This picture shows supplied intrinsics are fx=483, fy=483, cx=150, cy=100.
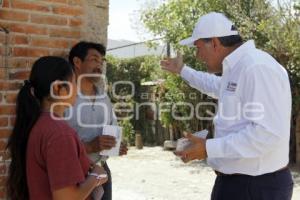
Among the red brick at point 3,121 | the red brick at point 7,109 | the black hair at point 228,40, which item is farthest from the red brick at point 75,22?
the black hair at point 228,40

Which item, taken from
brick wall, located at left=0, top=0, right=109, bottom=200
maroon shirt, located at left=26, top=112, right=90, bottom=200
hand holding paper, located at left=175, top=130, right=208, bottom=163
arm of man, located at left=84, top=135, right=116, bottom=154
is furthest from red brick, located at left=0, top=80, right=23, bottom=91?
hand holding paper, located at left=175, top=130, right=208, bottom=163

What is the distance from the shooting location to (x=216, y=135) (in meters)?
3.22

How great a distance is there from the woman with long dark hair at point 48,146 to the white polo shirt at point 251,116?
33.7 inches

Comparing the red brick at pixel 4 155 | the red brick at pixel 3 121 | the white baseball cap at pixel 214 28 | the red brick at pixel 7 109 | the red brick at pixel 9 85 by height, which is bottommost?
the red brick at pixel 4 155

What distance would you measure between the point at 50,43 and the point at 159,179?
5606 millimetres

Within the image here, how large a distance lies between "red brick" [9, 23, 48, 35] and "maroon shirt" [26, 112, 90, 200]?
1325mm

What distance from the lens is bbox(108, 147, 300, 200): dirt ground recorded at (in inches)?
302

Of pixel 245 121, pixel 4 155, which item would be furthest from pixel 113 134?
pixel 245 121

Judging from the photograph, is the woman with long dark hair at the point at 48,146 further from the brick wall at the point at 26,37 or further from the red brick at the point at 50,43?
the red brick at the point at 50,43

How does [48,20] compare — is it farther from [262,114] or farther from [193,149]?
[262,114]

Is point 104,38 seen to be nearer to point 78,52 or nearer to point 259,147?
point 78,52

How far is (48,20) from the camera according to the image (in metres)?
3.71

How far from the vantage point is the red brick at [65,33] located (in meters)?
3.75

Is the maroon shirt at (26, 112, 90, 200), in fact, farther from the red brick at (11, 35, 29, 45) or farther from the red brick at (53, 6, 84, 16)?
the red brick at (53, 6, 84, 16)
